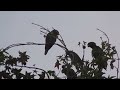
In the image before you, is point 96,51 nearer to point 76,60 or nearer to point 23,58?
point 76,60

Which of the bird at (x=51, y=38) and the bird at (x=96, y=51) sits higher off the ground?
the bird at (x=51, y=38)

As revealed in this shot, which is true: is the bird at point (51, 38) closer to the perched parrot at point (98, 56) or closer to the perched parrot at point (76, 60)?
the perched parrot at point (76, 60)

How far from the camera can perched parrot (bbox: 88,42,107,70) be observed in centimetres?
202

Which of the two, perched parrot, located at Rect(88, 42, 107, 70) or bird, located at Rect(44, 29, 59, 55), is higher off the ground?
bird, located at Rect(44, 29, 59, 55)

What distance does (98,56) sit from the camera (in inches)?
81.4

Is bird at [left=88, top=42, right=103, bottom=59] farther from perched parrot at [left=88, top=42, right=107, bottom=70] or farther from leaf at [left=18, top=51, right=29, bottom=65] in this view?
leaf at [left=18, top=51, right=29, bottom=65]

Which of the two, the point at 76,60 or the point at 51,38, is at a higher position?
the point at 51,38

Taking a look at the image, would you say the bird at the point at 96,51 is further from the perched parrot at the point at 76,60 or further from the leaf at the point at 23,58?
the leaf at the point at 23,58

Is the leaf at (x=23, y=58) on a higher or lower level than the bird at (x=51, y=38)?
lower

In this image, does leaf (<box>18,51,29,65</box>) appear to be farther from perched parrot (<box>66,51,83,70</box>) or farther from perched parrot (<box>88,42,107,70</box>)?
perched parrot (<box>88,42,107,70</box>)

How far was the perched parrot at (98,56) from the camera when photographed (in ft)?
6.63

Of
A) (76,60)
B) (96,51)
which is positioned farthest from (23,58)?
(96,51)
